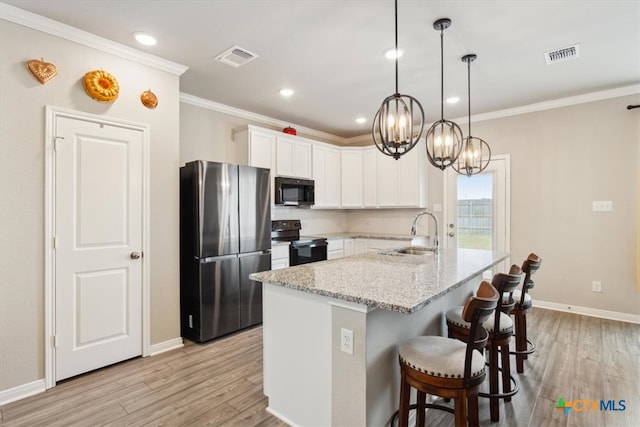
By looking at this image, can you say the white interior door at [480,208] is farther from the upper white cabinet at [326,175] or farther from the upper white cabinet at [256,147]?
the upper white cabinet at [256,147]

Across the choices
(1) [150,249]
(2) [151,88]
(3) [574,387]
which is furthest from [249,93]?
(3) [574,387]

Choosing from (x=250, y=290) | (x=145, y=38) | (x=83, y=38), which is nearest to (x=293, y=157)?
(x=250, y=290)

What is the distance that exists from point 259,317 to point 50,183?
235 cm

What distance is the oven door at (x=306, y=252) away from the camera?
4.31m

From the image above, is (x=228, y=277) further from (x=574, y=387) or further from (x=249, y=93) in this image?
(x=574, y=387)

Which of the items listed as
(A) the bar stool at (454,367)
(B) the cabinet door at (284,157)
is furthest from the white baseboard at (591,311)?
(B) the cabinet door at (284,157)

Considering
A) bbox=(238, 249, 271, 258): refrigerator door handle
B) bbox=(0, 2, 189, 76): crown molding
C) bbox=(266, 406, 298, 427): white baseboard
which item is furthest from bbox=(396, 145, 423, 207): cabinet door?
bbox=(266, 406, 298, 427): white baseboard

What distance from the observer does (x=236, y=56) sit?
297 cm

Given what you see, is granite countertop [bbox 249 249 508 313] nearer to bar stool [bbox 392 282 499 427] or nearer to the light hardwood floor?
bar stool [bbox 392 282 499 427]

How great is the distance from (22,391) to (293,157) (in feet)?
12.1

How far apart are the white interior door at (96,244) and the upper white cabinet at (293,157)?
2012 mm

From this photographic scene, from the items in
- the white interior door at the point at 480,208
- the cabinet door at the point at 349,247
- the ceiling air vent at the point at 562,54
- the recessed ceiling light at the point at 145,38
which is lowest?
the cabinet door at the point at 349,247

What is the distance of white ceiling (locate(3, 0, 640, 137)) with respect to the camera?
89.8 inches

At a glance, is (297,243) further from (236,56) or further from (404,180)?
(236,56)
